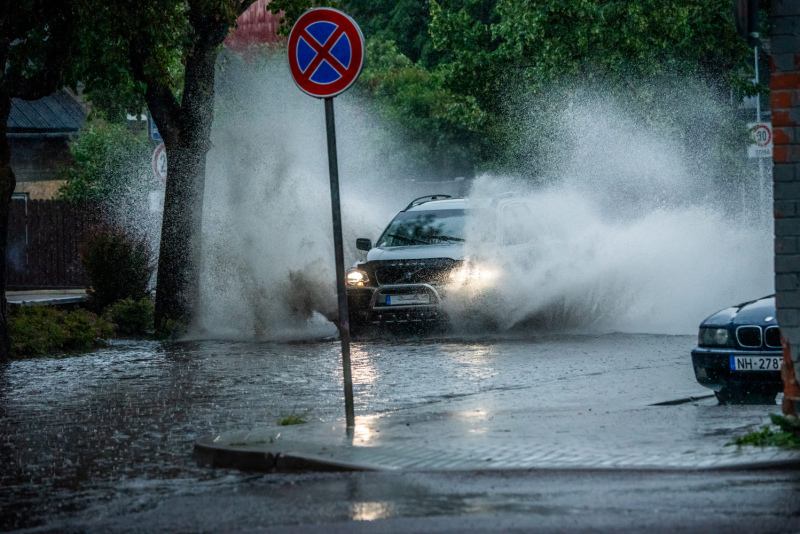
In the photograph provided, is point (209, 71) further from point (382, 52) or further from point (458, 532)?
point (382, 52)

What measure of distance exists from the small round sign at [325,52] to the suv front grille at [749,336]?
3523mm

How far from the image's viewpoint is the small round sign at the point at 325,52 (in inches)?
326

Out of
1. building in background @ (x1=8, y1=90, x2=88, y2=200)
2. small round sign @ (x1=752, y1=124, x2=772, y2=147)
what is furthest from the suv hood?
building in background @ (x1=8, y1=90, x2=88, y2=200)

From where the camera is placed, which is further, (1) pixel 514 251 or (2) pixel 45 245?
(2) pixel 45 245

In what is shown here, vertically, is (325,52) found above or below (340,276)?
above

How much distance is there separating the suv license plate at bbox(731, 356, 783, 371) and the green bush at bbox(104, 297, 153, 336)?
37.9 feet

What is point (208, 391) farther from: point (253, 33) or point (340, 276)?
point (253, 33)

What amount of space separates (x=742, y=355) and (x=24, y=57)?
10.4m

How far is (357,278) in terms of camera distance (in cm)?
1644

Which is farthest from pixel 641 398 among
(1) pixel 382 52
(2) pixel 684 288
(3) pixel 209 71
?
(1) pixel 382 52

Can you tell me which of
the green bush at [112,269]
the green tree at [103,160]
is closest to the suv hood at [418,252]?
the green bush at [112,269]

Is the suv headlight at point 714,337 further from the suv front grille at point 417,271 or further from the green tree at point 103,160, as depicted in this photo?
the green tree at point 103,160

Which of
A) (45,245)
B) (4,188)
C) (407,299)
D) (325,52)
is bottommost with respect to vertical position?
(407,299)

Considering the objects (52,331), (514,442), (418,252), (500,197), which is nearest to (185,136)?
(52,331)
